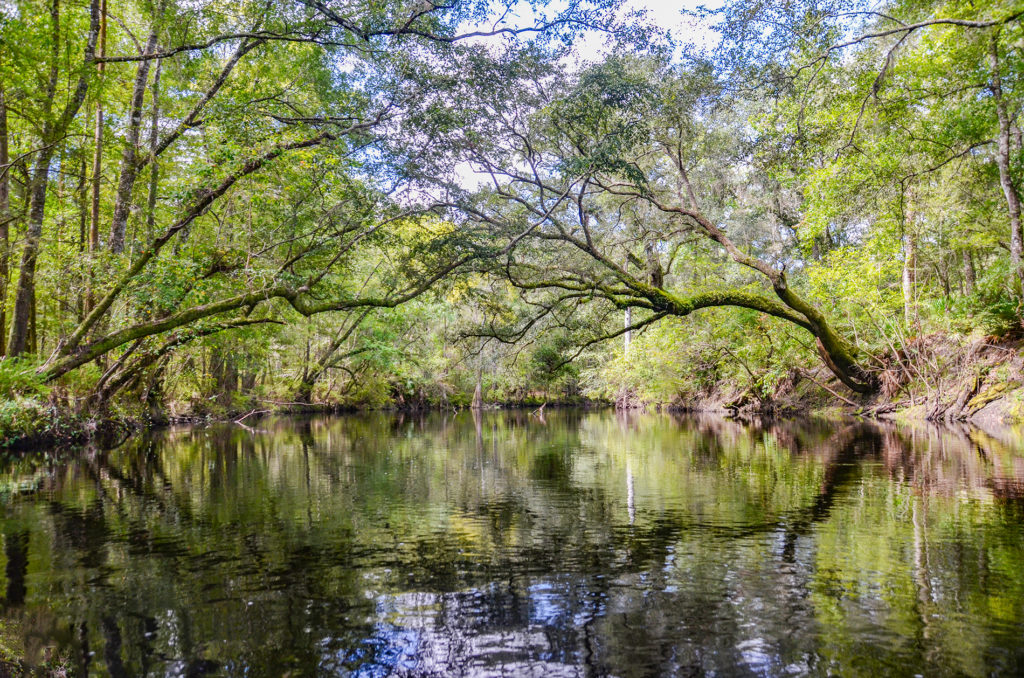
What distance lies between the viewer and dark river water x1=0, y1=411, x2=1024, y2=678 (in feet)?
11.4

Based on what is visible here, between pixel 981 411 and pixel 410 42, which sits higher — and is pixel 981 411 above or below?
below

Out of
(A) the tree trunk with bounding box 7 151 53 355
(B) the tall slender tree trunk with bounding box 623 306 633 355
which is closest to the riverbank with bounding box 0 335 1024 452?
(A) the tree trunk with bounding box 7 151 53 355

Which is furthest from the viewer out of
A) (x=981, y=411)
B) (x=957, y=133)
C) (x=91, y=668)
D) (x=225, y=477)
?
(x=981, y=411)

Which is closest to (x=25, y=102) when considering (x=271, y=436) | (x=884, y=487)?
(x=271, y=436)

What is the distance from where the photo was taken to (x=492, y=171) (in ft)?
44.1

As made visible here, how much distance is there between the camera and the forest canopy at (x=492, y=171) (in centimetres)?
1230

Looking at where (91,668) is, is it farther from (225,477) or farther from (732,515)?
(225,477)

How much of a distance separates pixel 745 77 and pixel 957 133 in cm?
780

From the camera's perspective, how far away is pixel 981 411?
17109 mm

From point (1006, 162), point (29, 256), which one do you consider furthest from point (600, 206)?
point (29, 256)

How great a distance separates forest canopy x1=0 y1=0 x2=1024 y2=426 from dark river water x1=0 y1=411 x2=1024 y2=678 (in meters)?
5.78

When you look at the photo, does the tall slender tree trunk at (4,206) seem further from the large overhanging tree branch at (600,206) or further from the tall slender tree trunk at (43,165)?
the large overhanging tree branch at (600,206)

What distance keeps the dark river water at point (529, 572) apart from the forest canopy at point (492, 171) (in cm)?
578

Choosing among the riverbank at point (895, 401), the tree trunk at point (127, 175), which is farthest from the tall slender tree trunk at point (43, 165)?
the riverbank at point (895, 401)
